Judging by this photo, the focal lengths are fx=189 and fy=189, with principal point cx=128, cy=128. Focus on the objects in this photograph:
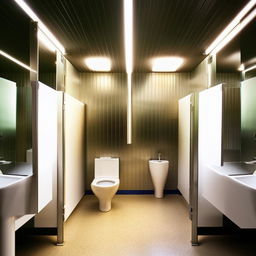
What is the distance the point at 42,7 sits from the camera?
1.66 meters

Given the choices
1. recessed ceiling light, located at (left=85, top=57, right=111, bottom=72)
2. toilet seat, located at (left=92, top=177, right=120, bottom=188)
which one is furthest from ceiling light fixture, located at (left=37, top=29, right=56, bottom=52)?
toilet seat, located at (left=92, top=177, right=120, bottom=188)

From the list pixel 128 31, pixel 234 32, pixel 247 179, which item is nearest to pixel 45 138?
pixel 128 31

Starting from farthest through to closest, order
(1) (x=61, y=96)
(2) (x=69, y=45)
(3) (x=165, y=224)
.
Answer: (3) (x=165, y=224), (2) (x=69, y=45), (1) (x=61, y=96)

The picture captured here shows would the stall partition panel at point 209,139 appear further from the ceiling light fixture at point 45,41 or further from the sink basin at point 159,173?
the ceiling light fixture at point 45,41

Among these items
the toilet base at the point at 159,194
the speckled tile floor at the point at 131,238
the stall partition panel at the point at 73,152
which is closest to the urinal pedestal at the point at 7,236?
the speckled tile floor at the point at 131,238

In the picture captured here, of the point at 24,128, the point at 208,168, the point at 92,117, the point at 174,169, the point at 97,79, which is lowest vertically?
the point at 174,169

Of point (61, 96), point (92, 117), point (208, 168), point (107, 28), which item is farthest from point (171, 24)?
point (92, 117)

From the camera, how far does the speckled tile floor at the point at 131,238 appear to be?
203 cm

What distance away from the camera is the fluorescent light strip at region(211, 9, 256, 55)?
180cm

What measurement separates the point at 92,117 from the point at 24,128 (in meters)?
1.77

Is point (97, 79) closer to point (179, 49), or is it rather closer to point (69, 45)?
point (69, 45)

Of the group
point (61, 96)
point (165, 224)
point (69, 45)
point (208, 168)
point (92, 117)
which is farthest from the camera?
point (92, 117)

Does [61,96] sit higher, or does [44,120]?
[61,96]

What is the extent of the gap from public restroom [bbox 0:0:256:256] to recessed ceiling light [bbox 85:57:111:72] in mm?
17
